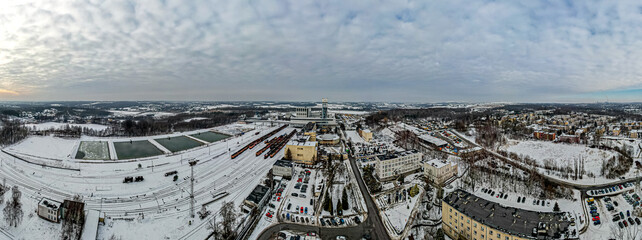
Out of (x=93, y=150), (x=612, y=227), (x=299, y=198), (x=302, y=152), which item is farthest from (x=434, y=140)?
(x=93, y=150)

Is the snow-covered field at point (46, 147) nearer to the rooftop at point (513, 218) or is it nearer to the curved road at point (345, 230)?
the curved road at point (345, 230)

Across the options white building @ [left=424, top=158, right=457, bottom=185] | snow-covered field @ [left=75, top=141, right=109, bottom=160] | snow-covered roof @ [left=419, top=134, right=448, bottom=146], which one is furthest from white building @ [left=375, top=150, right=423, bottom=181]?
snow-covered field @ [left=75, top=141, right=109, bottom=160]

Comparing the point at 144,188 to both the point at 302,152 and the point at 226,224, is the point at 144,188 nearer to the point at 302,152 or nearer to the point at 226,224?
the point at 226,224

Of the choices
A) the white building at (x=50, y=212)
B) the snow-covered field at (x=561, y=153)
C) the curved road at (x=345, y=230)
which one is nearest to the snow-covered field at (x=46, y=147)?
the white building at (x=50, y=212)

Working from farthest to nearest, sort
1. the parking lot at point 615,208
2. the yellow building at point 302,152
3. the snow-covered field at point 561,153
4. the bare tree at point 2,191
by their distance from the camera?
the yellow building at point 302,152 < the snow-covered field at point 561,153 < the bare tree at point 2,191 < the parking lot at point 615,208

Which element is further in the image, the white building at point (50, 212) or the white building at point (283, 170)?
the white building at point (283, 170)

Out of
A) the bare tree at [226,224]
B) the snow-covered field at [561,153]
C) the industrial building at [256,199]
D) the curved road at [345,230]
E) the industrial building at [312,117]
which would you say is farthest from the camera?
the industrial building at [312,117]

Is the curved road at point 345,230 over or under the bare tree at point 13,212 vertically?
under

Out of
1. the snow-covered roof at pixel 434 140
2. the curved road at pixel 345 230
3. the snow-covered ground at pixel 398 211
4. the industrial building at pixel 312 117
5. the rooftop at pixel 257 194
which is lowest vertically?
the curved road at pixel 345 230
